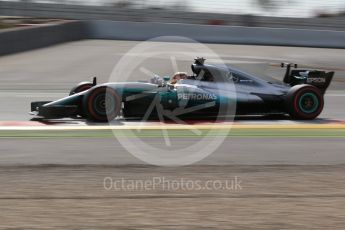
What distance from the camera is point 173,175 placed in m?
6.90

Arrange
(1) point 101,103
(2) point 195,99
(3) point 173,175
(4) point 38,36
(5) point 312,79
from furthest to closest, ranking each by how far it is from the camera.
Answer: (4) point 38,36 → (5) point 312,79 → (2) point 195,99 → (1) point 101,103 → (3) point 173,175

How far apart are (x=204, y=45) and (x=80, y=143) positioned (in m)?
19.3

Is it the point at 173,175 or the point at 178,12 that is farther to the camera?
the point at 178,12

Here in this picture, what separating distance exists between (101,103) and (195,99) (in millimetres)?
1617

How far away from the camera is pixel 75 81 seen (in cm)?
1867

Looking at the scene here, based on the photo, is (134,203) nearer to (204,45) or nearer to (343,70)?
(343,70)

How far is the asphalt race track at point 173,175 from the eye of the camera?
16.8 feet

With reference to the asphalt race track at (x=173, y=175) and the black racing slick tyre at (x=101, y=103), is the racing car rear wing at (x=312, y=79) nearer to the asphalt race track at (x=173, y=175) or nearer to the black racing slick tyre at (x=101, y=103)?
the asphalt race track at (x=173, y=175)

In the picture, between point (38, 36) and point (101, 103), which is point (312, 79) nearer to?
point (101, 103)

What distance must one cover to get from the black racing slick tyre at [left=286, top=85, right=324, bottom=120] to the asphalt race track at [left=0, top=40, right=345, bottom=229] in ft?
0.95

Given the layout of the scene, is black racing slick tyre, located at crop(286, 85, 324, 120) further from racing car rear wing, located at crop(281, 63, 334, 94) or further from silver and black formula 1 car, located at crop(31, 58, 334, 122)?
racing car rear wing, located at crop(281, 63, 334, 94)

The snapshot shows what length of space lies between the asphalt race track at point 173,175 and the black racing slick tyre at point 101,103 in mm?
228

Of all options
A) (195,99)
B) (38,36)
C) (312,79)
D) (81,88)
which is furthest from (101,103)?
(38,36)

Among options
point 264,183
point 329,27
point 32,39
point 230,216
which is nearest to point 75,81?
point 32,39
